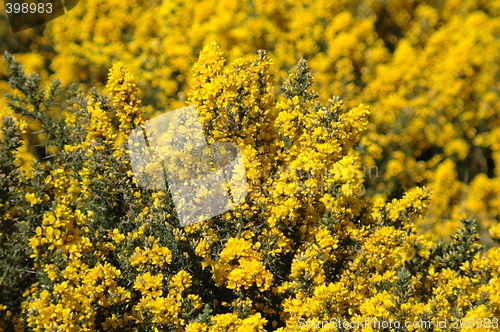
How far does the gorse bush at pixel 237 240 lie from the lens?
3.05m

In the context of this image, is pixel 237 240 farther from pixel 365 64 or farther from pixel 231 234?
pixel 365 64

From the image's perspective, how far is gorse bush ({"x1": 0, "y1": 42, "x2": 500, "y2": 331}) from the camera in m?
3.05

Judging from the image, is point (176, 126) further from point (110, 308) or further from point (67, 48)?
point (67, 48)

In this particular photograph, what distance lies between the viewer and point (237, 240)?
3.12 metres

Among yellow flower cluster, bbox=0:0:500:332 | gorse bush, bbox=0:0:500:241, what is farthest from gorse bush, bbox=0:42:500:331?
gorse bush, bbox=0:0:500:241

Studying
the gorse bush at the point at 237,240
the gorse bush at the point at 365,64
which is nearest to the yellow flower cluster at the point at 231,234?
the gorse bush at the point at 237,240

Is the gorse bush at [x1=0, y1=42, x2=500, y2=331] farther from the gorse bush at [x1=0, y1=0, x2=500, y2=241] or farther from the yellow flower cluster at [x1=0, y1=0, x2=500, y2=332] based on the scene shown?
the gorse bush at [x1=0, y1=0, x2=500, y2=241]

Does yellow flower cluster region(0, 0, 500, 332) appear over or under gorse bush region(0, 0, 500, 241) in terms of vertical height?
Result: under

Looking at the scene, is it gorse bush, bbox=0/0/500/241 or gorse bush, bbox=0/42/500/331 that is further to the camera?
gorse bush, bbox=0/0/500/241

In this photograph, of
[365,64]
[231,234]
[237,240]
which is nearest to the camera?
[237,240]

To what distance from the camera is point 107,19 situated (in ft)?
25.3

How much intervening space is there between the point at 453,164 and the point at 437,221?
3.05 feet

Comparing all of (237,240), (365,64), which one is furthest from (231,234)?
(365,64)

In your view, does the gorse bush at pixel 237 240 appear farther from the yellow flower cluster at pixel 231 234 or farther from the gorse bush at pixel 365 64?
the gorse bush at pixel 365 64
